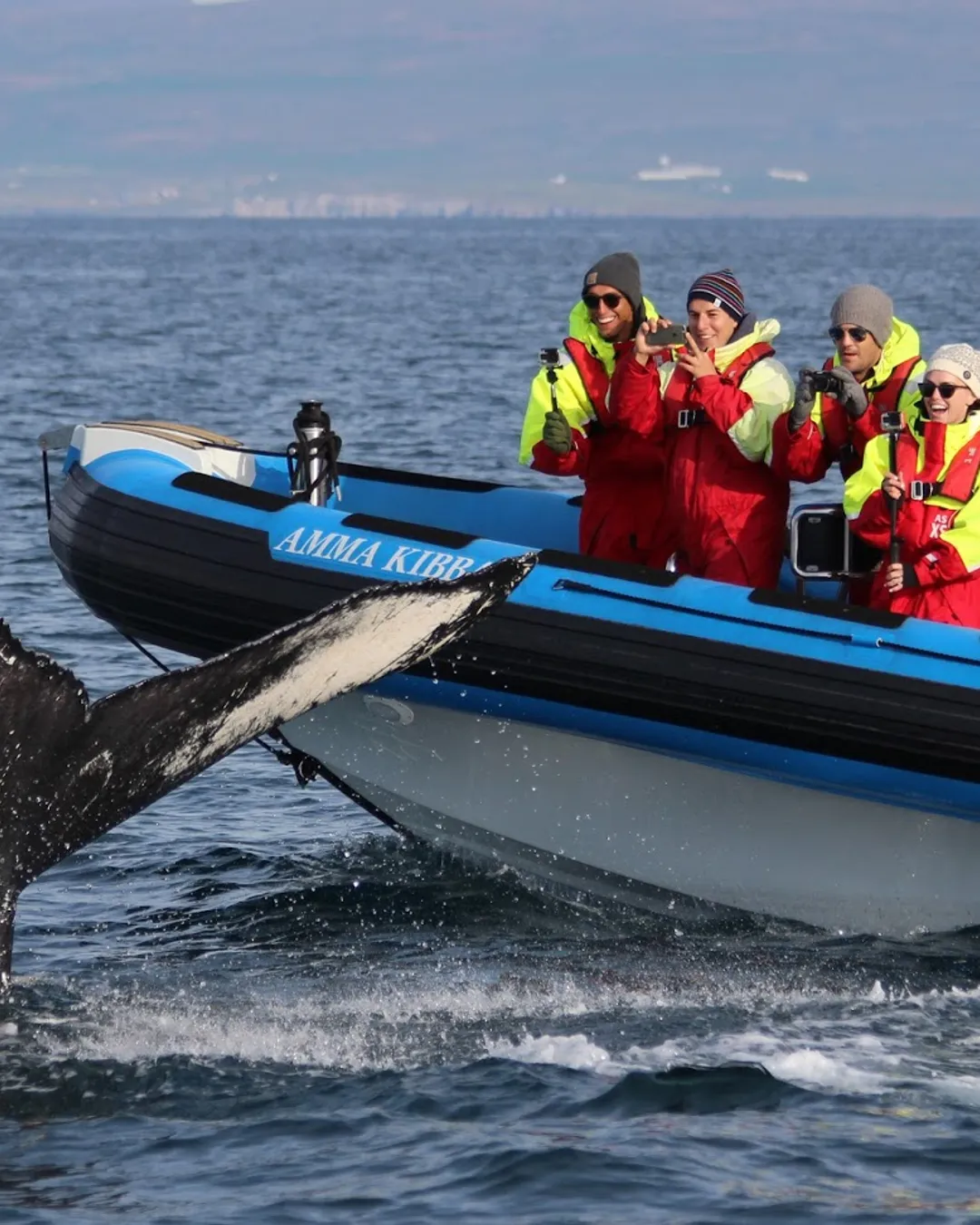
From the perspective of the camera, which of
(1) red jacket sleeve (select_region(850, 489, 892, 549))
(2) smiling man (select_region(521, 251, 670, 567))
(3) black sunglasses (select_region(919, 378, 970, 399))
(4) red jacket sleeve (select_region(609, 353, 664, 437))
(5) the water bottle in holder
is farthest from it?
(5) the water bottle in holder

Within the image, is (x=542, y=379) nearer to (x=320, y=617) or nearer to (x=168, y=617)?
(x=168, y=617)

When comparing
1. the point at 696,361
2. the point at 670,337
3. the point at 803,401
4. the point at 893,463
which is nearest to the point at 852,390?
the point at 803,401

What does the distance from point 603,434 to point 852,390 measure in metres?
1.08

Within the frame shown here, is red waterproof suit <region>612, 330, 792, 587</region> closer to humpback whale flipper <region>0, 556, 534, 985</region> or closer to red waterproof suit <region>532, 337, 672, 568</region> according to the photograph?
red waterproof suit <region>532, 337, 672, 568</region>

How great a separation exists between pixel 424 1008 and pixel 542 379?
7.07ft

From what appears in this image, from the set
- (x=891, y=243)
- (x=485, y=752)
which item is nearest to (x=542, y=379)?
(x=485, y=752)

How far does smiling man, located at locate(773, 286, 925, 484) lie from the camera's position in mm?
6910

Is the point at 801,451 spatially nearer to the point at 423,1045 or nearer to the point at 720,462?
the point at 720,462

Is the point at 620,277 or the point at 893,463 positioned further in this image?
the point at 620,277

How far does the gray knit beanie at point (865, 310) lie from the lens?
692cm

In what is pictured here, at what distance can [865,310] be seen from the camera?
6.93 m

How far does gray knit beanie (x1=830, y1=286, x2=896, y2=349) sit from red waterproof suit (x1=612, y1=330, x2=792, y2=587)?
0.29m

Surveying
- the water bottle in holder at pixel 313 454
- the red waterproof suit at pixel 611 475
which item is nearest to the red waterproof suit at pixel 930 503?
the red waterproof suit at pixel 611 475

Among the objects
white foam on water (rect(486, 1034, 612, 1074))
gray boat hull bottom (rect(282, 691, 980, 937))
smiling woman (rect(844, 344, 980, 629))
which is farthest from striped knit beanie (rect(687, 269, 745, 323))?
white foam on water (rect(486, 1034, 612, 1074))
